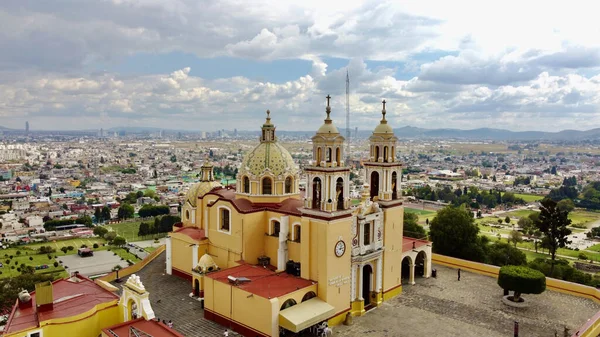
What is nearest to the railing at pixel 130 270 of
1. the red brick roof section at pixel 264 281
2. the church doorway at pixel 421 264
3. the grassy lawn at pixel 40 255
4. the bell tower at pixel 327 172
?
the red brick roof section at pixel 264 281

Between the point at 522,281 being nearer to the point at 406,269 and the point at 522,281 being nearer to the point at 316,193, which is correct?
the point at 406,269

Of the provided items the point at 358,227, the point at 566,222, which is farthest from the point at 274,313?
the point at 566,222

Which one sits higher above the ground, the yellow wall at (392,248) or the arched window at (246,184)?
the arched window at (246,184)

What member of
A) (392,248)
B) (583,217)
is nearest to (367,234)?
(392,248)

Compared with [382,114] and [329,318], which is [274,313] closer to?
[329,318]

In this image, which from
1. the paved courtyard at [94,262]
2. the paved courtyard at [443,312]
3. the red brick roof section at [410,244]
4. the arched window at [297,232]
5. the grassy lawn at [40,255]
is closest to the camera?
the paved courtyard at [443,312]

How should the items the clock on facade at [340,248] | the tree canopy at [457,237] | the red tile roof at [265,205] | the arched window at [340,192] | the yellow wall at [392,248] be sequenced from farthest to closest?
the tree canopy at [457,237] < the yellow wall at [392,248] < the red tile roof at [265,205] < the arched window at [340,192] < the clock on facade at [340,248]

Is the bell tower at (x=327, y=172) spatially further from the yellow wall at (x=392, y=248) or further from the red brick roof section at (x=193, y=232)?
the red brick roof section at (x=193, y=232)

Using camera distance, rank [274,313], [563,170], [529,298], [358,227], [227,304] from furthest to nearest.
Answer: [563,170]
[529,298]
[358,227]
[227,304]
[274,313]

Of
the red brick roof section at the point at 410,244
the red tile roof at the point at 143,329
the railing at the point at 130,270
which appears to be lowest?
the railing at the point at 130,270
